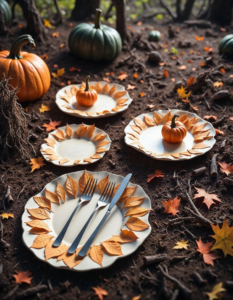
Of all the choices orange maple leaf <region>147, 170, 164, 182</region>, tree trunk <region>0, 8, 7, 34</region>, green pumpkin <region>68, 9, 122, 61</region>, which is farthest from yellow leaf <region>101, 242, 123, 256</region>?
tree trunk <region>0, 8, 7, 34</region>

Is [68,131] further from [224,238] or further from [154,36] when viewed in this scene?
[154,36]

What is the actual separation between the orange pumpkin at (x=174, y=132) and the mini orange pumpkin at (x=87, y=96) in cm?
101

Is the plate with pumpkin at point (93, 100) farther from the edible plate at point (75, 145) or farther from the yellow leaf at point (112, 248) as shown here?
the yellow leaf at point (112, 248)

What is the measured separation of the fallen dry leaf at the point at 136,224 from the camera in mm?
2279

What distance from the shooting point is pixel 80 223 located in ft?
7.62

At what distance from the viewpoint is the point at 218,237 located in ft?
7.43

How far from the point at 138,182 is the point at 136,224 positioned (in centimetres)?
62

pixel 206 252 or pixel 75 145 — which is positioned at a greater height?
pixel 75 145

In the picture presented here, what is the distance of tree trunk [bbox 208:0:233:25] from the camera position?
6230 millimetres

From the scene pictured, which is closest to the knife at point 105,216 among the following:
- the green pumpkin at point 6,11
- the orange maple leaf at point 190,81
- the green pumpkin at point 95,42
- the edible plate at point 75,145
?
the edible plate at point 75,145

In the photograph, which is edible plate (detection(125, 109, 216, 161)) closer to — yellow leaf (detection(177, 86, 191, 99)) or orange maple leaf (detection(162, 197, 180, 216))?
orange maple leaf (detection(162, 197, 180, 216))

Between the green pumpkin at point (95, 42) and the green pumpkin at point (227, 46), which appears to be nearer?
the green pumpkin at point (95, 42)

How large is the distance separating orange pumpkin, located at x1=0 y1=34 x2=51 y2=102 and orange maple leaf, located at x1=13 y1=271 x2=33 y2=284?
2175 mm

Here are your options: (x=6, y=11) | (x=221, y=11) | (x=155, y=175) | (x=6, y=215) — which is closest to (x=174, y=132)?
(x=155, y=175)
